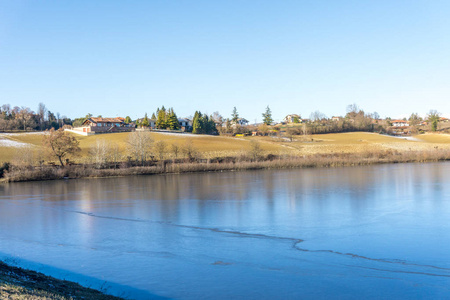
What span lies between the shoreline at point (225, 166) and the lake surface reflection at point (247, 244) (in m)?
19.8

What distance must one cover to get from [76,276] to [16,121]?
3592 inches

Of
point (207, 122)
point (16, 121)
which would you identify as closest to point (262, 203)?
point (207, 122)

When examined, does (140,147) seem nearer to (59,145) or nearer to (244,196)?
(59,145)

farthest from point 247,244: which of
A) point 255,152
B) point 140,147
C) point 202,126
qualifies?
point 202,126

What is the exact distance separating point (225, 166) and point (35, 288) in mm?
39649

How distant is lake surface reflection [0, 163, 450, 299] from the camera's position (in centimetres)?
936

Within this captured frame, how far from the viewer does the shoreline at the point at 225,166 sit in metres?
42.8

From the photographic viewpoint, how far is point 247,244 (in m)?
13.0

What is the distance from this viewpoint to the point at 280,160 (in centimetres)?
4888

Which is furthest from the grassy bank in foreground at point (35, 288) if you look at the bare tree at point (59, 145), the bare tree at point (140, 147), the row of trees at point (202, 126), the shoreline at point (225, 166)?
the row of trees at point (202, 126)

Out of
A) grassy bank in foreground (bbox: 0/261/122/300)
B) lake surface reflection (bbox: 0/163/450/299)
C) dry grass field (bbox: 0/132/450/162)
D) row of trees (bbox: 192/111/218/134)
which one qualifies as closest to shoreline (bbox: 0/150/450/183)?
dry grass field (bbox: 0/132/450/162)

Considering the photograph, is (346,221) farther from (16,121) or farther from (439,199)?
(16,121)

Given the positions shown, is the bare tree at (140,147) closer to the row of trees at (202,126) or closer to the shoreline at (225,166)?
the shoreline at (225,166)

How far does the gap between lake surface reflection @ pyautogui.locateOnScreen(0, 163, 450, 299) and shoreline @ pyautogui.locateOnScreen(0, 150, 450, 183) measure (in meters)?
19.8
